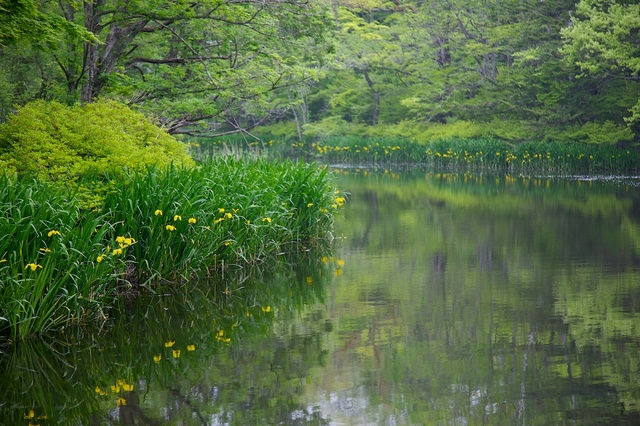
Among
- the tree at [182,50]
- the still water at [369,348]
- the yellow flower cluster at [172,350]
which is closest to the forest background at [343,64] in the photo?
the tree at [182,50]

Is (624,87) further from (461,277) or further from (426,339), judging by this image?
(426,339)

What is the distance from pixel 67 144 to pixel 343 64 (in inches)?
927

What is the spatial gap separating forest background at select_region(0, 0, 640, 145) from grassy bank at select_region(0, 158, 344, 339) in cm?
190

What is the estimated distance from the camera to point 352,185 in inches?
889

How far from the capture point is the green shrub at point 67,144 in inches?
323

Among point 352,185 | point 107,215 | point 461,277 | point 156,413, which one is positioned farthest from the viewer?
point 352,185

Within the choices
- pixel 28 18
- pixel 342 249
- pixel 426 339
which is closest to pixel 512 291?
pixel 426 339

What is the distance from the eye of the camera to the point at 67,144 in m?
8.83

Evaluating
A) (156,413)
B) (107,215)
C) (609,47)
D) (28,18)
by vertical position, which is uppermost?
(609,47)

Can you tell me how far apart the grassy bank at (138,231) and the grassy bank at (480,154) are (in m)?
9.05

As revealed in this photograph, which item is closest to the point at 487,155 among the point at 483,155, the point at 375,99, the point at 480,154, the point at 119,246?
the point at 483,155

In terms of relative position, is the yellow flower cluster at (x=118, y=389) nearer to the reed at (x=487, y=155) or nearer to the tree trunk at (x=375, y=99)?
the reed at (x=487, y=155)

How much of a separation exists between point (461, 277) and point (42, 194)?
461 cm

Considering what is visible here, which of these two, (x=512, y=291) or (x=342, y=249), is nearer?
(x=512, y=291)
